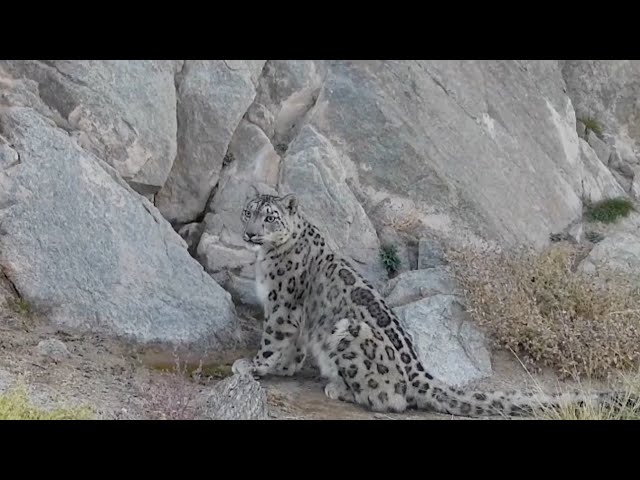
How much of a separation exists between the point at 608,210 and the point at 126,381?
322 inches

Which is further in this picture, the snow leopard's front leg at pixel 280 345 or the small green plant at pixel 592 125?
the small green plant at pixel 592 125

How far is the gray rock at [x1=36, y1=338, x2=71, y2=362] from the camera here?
7.40 metres

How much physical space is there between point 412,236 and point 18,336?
16.4 feet

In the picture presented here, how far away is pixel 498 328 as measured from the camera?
8914 millimetres

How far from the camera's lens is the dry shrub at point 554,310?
334 inches

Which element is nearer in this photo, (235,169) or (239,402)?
(239,402)

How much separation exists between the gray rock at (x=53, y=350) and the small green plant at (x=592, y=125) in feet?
32.7

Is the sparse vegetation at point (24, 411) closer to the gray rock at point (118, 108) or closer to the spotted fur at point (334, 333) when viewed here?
the spotted fur at point (334, 333)

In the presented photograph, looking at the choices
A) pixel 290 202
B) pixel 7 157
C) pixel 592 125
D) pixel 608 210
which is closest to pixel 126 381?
pixel 290 202

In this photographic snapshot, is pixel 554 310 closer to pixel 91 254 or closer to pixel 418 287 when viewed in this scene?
pixel 418 287

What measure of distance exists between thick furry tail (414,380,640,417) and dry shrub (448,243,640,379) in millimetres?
1477

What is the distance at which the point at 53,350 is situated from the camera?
746 cm

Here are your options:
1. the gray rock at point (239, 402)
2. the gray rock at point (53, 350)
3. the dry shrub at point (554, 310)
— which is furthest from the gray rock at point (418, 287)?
the gray rock at point (53, 350)

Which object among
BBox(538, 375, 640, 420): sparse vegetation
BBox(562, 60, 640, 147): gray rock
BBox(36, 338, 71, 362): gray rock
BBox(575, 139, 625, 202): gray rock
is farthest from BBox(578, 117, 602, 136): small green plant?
BBox(36, 338, 71, 362): gray rock
